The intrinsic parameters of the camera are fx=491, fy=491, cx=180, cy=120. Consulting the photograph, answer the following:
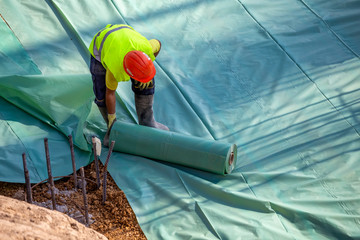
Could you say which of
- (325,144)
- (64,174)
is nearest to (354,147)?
(325,144)

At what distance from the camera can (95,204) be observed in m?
4.18

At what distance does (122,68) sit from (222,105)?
1.39 meters

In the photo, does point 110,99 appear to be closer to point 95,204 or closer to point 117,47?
point 117,47

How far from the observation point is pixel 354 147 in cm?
478

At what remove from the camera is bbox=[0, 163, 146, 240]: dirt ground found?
3967 millimetres

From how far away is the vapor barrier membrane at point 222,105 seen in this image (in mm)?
4152

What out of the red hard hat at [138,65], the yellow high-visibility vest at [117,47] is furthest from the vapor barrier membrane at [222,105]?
the red hard hat at [138,65]

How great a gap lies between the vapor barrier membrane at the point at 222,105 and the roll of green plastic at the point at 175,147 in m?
0.10

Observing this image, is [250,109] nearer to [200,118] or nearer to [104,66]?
[200,118]

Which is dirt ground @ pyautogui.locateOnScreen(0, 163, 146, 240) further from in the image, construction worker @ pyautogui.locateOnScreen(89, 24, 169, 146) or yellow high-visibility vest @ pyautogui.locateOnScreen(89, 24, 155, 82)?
yellow high-visibility vest @ pyautogui.locateOnScreen(89, 24, 155, 82)

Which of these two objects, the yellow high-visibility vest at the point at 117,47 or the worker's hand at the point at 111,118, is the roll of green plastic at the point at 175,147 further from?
the yellow high-visibility vest at the point at 117,47

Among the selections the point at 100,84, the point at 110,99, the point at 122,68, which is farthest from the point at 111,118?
the point at 122,68

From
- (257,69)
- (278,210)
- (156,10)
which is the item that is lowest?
(278,210)

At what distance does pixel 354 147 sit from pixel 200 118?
1.54 m
